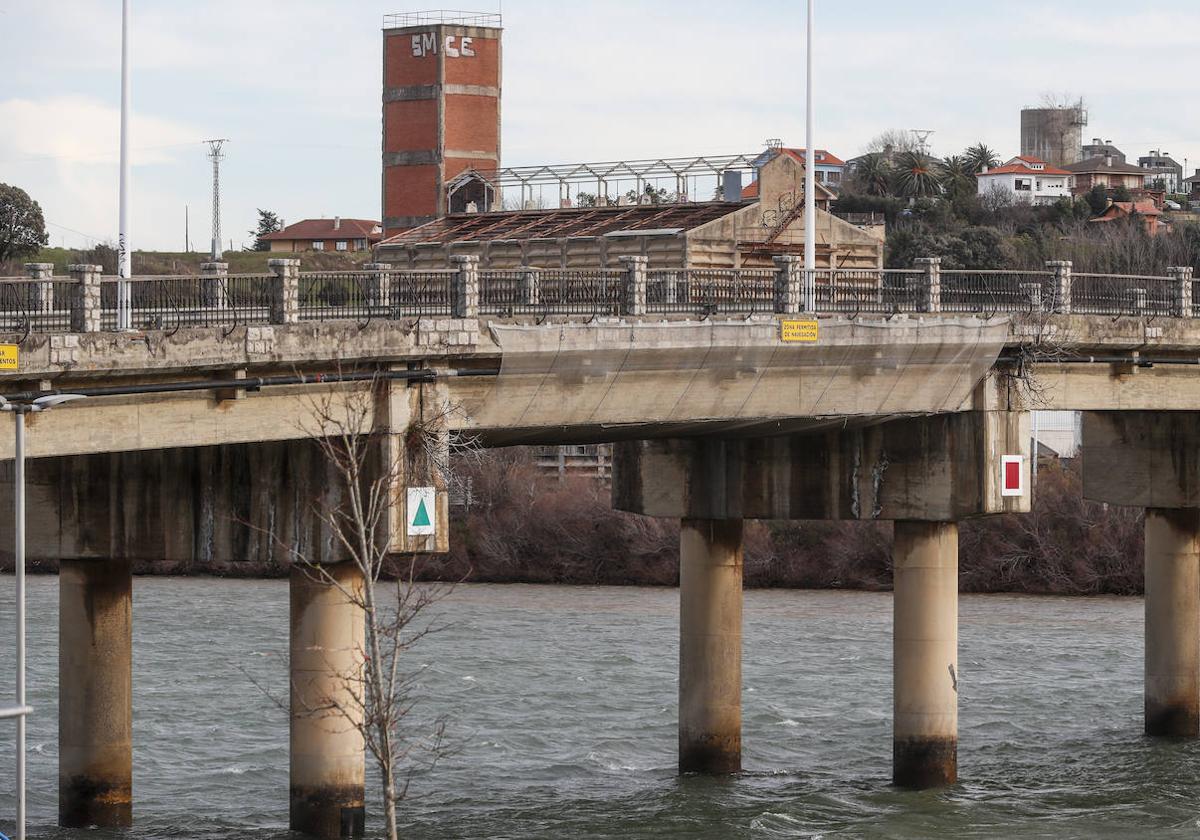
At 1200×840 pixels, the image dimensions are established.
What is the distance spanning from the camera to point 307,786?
28.6m

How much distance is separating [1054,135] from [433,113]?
125684mm

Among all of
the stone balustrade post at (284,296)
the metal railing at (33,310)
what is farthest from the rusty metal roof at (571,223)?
the metal railing at (33,310)

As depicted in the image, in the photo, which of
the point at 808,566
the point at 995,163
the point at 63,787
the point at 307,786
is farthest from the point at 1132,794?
the point at 995,163

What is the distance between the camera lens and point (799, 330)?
105 ft

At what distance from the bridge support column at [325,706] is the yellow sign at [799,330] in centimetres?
776

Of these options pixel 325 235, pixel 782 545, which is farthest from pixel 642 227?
pixel 325 235

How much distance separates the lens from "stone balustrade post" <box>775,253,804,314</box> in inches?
1284

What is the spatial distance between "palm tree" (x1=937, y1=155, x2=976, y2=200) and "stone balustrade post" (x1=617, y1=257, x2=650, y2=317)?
106m

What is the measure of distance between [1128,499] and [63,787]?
2285 centimetres

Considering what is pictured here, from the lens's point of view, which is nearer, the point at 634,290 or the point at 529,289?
the point at 529,289

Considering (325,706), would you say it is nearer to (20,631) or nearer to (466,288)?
(466,288)

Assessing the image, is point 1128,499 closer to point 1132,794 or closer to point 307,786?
point 1132,794

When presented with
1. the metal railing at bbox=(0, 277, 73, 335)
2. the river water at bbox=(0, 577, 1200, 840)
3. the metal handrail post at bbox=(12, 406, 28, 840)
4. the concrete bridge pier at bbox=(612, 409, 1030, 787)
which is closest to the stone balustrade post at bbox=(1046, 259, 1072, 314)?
the concrete bridge pier at bbox=(612, 409, 1030, 787)

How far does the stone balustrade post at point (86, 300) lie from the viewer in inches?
945
